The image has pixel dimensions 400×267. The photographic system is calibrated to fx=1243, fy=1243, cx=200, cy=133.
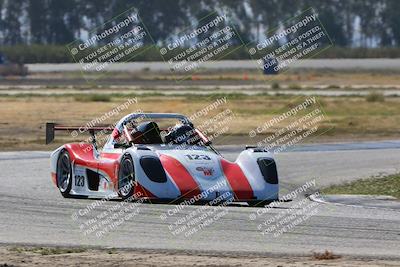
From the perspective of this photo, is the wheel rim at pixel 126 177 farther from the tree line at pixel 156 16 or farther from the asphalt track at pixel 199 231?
the tree line at pixel 156 16

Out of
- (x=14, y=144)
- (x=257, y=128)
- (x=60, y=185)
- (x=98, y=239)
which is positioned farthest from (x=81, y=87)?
(x=98, y=239)

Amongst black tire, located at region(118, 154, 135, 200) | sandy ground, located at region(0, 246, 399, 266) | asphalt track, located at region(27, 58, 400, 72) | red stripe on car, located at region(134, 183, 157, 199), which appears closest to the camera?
sandy ground, located at region(0, 246, 399, 266)

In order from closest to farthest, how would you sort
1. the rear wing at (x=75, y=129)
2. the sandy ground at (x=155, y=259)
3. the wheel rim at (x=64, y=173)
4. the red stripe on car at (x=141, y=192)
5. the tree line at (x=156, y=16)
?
1. the sandy ground at (x=155, y=259)
2. the red stripe on car at (x=141, y=192)
3. the wheel rim at (x=64, y=173)
4. the rear wing at (x=75, y=129)
5. the tree line at (x=156, y=16)

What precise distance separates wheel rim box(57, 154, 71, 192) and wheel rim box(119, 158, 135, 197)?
5.36 ft

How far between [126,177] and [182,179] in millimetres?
844

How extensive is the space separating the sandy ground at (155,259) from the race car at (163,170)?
4.33 m

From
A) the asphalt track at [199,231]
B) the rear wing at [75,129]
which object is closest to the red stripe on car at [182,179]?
the asphalt track at [199,231]

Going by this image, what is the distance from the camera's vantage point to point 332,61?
89062mm

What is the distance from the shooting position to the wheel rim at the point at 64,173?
1858 centimetres

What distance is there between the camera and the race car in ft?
54.6

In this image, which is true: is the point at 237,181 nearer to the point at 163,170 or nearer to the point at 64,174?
the point at 163,170

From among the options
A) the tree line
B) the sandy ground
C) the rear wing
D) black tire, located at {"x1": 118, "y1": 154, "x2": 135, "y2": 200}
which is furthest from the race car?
the tree line

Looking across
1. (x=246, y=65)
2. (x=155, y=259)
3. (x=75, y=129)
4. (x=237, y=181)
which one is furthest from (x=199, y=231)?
(x=246, y=65)

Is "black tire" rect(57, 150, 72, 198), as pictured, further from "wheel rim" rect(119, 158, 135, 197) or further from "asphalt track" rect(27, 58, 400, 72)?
"asphalt track" rect(27, 58, 400, 72)
